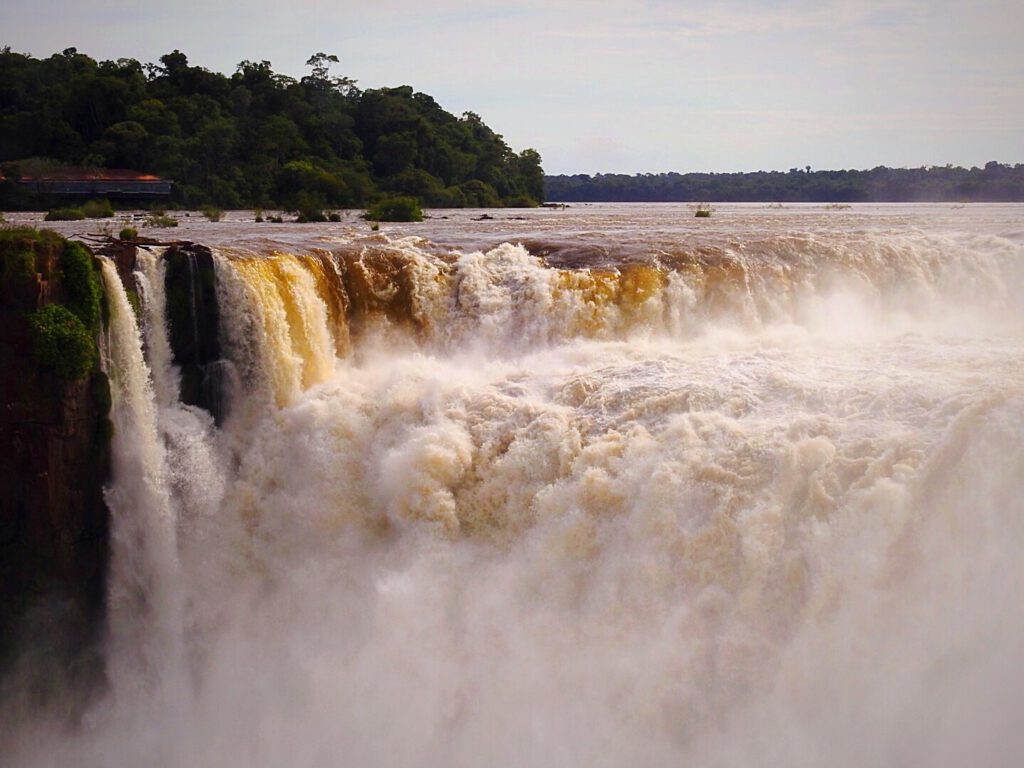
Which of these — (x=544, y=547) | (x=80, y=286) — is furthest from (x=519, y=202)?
(x=544, y=547)

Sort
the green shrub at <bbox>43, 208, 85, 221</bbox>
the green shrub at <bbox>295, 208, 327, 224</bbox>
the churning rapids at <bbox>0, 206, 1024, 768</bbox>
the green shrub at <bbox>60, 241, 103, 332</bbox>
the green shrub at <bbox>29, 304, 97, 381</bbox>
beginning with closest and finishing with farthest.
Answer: the churning rapids at <bbox>0, 206, 1024, 768</bbox>, the green shrub at <bbox>29, 304, 97, 381</bbox>, the green shrub at <bbox>60, 241, 103, 332</bbox>, the green shrub at <bbox>43, 208, 85, 221</bbox>, the green shrub at <bbox>295, 208, 327, 224</bbox>

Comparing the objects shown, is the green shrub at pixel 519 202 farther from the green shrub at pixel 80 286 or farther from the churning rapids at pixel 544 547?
the green shrub at pixel 80 286

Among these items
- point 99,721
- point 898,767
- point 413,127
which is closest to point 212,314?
point 99,721

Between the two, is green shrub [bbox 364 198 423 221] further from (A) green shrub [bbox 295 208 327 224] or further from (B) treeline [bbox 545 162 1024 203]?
(B) treeline [bbox 545 162 1024 203]

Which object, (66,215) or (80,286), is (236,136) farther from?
(80,286)

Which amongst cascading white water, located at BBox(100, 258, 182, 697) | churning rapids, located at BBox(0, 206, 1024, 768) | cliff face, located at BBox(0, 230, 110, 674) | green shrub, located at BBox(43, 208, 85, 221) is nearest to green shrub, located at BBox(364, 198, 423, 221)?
green shrub, located at BBox(43, 208, 85, 221)

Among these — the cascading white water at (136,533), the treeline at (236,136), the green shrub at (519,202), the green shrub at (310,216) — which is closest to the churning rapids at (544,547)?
the cascading white water at (136,533)

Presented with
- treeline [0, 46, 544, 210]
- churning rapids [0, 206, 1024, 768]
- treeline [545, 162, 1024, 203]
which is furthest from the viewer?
treeline [545, 162, 1024, 203]
